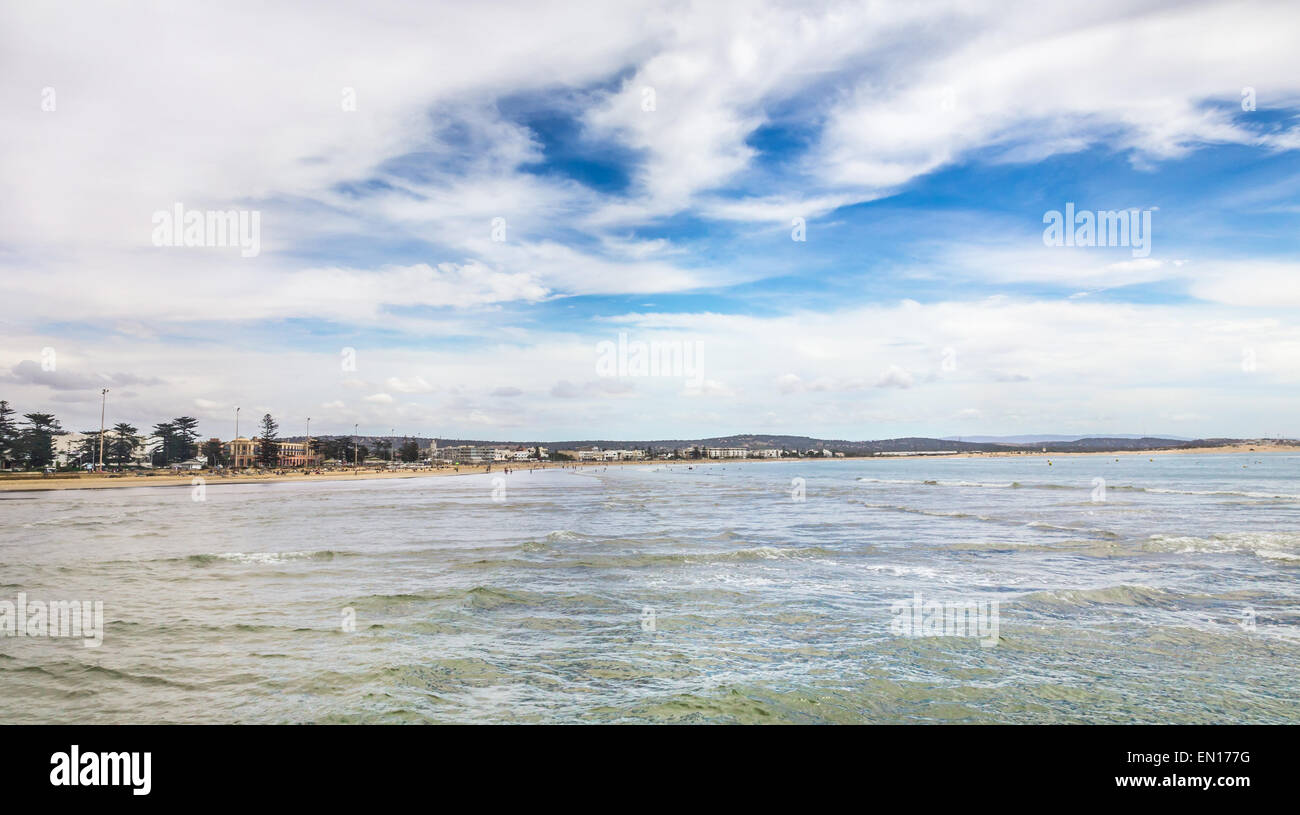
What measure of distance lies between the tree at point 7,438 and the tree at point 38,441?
1.38m

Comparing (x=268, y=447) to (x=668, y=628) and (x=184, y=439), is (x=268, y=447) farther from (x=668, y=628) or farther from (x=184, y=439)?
(x=668, y=628)

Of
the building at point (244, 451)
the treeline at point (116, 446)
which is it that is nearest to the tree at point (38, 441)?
→ the treeline at point (116, 446)

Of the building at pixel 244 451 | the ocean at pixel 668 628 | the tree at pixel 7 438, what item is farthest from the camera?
the building at pixel 244 451

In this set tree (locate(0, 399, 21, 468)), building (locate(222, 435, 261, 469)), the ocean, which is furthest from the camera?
building (locate(222, 435, 261, 469))

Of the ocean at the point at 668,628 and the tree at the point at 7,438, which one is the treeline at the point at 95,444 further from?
the ocean at the point at 668,628

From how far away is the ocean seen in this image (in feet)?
28.3

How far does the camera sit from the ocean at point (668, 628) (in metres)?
8.62

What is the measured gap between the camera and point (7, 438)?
105 metres

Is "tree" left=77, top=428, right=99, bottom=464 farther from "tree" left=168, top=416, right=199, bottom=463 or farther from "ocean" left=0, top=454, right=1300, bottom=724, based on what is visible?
"ocean" left=0, top=454, right=1300, bottom=724

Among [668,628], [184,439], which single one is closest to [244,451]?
[184,439]

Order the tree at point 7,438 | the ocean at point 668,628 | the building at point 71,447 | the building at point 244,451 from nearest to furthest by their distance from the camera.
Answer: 1. the ocean at point 668,628
2. the tree at point 7,438
3. the building at point 71,447
4. the building at point 244,451

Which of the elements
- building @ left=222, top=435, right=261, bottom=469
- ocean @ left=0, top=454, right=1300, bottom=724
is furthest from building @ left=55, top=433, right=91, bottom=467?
ocean @ left=0, top=454, right=1300, bottom=724

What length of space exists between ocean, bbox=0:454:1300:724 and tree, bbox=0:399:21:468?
105 m

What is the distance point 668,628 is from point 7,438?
438 ft
